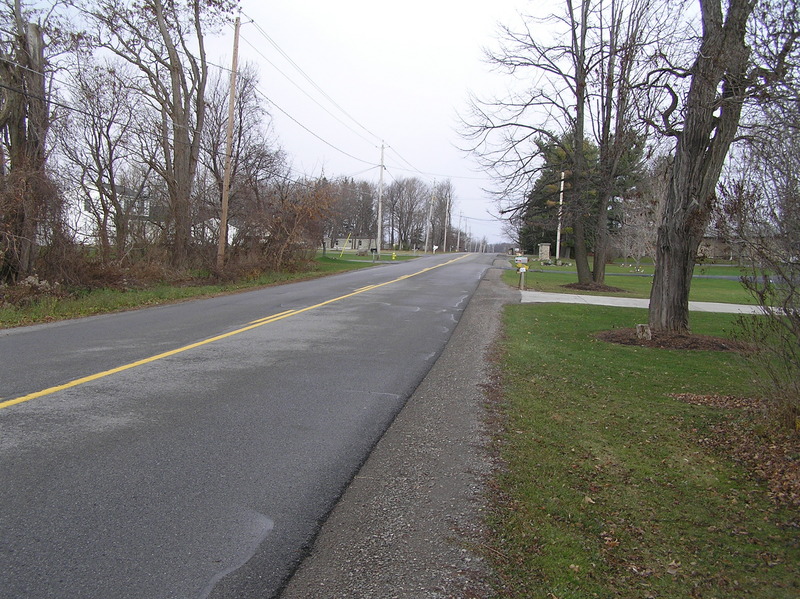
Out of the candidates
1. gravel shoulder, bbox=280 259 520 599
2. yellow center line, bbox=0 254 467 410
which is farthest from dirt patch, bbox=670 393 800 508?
yellow center line, bbox=0 254 467 410

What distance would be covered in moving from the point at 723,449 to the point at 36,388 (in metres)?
6.97

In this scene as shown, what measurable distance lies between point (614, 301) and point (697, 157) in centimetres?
873

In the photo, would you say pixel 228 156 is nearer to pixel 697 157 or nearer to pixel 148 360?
pixel 148 360

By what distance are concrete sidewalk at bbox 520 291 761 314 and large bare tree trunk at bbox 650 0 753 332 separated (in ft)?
18.6

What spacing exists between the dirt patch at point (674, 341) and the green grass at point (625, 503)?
2.26 metres

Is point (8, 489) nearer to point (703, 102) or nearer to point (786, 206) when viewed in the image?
point (786, 206)

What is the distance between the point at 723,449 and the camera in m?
4.70

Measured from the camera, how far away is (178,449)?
4.30m

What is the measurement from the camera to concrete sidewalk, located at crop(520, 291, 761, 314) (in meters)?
15.8

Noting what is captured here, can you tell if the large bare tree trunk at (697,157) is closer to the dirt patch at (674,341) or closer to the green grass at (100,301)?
the dirt patch at (674,341)

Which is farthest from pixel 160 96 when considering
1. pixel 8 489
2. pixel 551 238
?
pixel 551 238

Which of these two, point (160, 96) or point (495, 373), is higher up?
point (160, 96)

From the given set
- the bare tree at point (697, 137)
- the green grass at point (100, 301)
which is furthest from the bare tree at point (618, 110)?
the green grass at point (100, 301)

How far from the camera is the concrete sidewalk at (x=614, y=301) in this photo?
51.8ft
